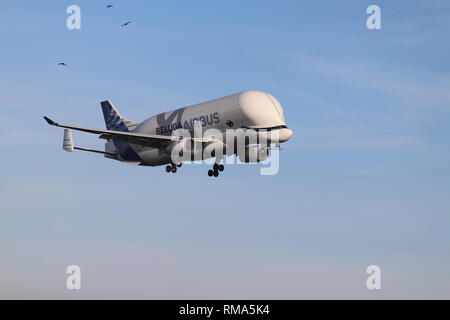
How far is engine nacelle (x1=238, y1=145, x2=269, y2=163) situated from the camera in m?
64.6

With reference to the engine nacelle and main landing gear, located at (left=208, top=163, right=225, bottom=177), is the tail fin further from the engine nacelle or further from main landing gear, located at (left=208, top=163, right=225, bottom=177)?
the engine nacelle

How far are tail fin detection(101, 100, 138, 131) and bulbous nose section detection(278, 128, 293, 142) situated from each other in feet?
65.1

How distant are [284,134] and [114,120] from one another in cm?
2408

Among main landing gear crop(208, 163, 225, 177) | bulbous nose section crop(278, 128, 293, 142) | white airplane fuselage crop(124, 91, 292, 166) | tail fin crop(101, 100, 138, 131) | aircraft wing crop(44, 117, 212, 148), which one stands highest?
tail fin crop(101, 100, 138, 131)

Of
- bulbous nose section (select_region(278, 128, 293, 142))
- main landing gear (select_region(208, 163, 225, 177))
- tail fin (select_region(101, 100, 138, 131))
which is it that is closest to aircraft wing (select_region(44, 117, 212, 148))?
main landing gear (select_region(208, 163, 225, 177))

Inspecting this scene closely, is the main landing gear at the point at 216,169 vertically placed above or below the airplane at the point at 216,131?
below

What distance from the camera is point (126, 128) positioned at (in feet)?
→ 257

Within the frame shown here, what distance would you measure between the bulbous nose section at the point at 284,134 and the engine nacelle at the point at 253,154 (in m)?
2.60

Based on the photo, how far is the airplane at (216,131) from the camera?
203ft

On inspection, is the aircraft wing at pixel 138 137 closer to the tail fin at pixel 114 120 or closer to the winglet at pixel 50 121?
the winglet at pixel 50 121

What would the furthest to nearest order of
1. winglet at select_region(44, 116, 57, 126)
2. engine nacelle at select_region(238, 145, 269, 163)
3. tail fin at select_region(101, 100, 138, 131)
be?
1. tail fin at select_region(101, 100, 138, 131)
2. engine nacelle at select_region(238, 145, 269, 163)
3. winglet at select_region(44, 116, 57, 126)

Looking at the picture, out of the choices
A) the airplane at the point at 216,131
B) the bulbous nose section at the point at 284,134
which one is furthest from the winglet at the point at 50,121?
the bulbous nose section at the point at 284,134
